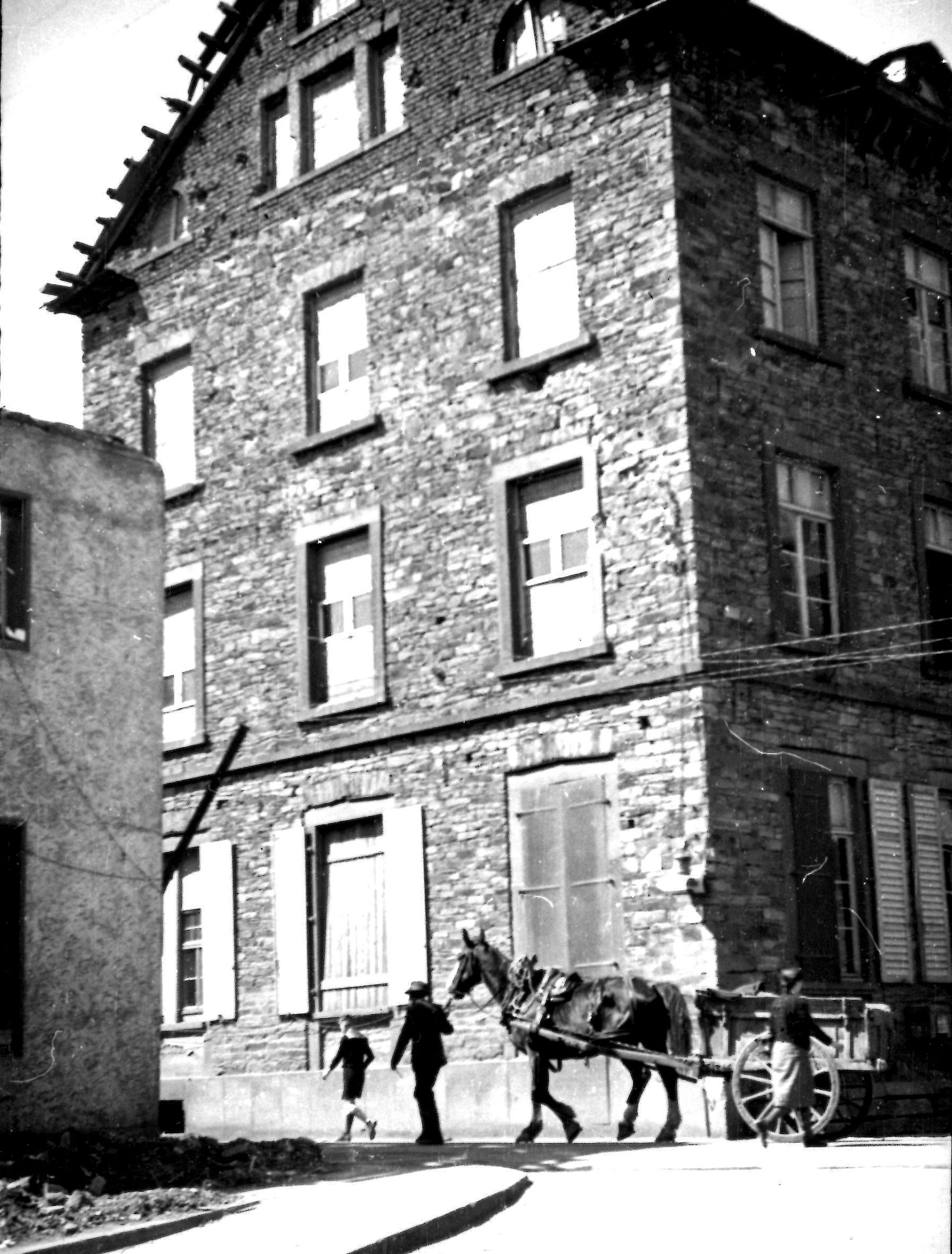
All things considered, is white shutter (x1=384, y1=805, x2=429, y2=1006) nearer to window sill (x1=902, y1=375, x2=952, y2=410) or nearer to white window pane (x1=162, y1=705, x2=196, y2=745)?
white window pane (x1=162, y1=705, x2=196, y2=745)

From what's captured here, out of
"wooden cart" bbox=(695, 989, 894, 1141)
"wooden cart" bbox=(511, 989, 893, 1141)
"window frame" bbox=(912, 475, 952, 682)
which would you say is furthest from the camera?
"window frame" bbox=(912, 475, 952, 682)

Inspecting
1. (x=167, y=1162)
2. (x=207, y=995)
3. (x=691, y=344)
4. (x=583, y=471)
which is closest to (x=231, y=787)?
(x=207, y=995)

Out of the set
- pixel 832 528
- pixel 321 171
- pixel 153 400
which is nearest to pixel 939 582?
pixel 832 528

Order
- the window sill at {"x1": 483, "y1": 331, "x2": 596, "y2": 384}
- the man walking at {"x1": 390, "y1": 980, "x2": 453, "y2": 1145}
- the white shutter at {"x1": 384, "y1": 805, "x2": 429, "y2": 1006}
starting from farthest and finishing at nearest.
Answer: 1. the white shutter at {"x1": 384, "y1": 805, "x2": 429, "y2": 1006}
2. the window sill at {"x1": 483, "y1": 331, "x2": 596, "y2": 384}
3. the man walking at {"x1": 390, "y1": 980, "x2": 453, "y2": 1145}

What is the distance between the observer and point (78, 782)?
15.3 m

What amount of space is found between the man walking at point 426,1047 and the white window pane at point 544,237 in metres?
8.31

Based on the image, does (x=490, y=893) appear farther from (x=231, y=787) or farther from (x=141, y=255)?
(x=141, y=255)

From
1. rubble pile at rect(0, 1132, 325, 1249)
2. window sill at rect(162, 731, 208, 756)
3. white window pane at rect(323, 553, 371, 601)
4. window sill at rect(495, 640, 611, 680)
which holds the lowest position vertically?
rubble pile at rect(0, 1132, 325, 1249)

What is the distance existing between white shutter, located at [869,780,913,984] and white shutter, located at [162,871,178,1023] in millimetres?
9235

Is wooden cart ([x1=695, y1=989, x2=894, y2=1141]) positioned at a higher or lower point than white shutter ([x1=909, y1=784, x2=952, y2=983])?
lower

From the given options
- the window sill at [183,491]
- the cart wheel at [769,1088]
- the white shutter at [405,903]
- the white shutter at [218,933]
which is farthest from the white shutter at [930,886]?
the window sill at [183,491]

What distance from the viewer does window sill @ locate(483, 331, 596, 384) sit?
2055cm

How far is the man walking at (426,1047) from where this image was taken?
60.0 feet

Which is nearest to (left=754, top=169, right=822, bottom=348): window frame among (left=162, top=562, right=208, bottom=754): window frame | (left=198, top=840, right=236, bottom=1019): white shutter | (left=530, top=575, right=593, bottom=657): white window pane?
(left=530, top=575, right=593, bottom=657): white window pane
